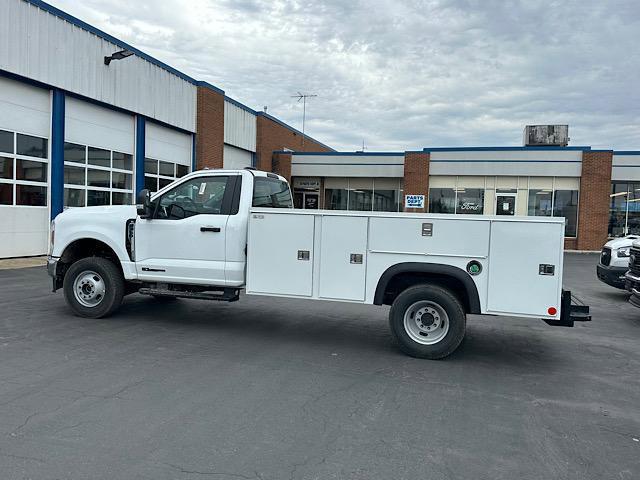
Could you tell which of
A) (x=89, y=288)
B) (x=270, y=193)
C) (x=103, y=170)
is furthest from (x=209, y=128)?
(x=270, y=193)

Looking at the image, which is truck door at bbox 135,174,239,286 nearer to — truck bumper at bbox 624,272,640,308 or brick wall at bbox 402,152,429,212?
truck bumper at bbox 624,272,640,308

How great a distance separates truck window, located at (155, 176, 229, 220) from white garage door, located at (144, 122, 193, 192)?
45.1 feet

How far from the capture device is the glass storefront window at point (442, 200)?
91.4 ft

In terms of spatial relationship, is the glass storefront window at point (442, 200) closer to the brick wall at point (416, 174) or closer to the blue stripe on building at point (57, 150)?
the brick wall at point (416, 174)

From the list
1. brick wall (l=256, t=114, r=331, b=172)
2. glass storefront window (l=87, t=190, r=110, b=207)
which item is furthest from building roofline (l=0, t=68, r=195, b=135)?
brick wall (l=256, t=114, r=331, b=172)

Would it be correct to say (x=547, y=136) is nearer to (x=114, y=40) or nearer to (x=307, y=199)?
(x=307, y=199)

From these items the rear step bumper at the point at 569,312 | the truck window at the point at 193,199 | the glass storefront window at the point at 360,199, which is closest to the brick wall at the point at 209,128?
the glass storefront window at the point at 360,199

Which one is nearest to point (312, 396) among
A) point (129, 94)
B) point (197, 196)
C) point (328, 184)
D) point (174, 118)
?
point (197, 196)

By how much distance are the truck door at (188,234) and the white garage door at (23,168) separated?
9456 millimetres

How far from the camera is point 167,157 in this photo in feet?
71.4

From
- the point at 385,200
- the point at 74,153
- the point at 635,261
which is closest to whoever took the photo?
the point at 635,261

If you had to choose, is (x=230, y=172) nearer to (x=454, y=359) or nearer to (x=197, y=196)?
(x=197, y=196)

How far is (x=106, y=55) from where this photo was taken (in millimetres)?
17469

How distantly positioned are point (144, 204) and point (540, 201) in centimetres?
2398
